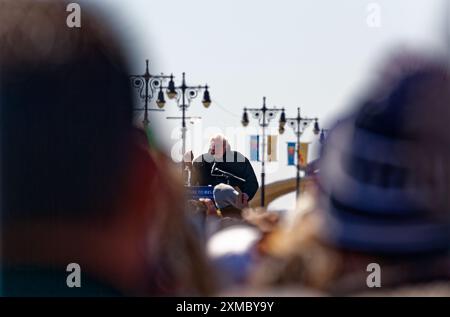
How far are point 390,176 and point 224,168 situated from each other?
577 millimetres

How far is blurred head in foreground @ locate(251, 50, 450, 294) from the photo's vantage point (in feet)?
6.36

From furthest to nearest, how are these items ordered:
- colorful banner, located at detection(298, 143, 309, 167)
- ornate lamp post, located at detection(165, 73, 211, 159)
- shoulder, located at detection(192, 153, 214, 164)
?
shoulder, located at detection(192, 153, 214, 164)
colorful banner, located at detection(298, 143, 309, 167)
ornate lamp post, located at detection(165, 73, 211, 159)

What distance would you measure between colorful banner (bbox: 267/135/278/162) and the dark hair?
47cm

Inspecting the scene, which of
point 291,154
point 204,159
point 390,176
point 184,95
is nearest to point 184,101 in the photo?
point 184,95

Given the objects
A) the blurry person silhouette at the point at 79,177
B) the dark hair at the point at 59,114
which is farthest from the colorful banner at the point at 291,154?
the dark hair at the point at 59,114

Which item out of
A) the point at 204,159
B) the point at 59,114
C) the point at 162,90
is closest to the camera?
the point at 162,90

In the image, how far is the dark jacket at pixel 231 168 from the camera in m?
2.13

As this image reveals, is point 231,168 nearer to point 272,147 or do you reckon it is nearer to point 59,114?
point 272,147

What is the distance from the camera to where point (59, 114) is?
203cm

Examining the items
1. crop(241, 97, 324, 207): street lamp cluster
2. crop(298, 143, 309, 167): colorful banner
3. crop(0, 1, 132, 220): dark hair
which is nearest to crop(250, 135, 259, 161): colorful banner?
crop(241, 97, 324, 207): street lamp cluster

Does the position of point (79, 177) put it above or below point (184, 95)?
below

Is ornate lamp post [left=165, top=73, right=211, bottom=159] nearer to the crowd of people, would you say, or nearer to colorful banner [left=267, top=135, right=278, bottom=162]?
the crowd of people

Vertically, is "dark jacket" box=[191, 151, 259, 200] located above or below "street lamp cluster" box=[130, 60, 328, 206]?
below

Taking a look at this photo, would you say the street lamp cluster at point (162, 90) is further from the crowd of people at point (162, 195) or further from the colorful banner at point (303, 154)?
the colorful banner at point (303, 154)
